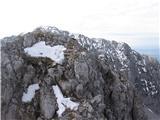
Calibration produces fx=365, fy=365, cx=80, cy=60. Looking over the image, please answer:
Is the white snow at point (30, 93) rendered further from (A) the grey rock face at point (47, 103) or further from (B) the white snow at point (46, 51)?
(B) the white snow at point (46, 51)

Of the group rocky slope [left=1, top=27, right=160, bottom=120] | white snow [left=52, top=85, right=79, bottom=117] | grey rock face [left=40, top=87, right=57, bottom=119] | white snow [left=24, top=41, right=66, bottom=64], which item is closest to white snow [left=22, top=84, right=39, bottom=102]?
rocky slope [left=1, top=27, right=160, bottom=120]

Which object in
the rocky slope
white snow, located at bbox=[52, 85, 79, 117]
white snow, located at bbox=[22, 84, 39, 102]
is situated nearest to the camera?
white snow, located at bbox=[52, 85, 79, 117]

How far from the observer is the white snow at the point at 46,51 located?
84750mm

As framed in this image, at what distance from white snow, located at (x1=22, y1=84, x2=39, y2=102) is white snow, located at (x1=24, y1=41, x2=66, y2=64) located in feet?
26.5

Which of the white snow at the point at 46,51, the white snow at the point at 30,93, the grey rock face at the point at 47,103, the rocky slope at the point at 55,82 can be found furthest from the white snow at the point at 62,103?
the white snow at the point at 46,51

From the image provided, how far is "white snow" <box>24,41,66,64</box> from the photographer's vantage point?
84750 mm

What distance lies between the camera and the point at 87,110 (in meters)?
74.2

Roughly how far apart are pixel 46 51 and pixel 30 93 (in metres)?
12.6

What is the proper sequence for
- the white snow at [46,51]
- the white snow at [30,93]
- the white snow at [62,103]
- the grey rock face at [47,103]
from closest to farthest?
the white snow at [62,103], the grey rock face at [47,103], the white snow at [30,93], the white snow at [46,51]

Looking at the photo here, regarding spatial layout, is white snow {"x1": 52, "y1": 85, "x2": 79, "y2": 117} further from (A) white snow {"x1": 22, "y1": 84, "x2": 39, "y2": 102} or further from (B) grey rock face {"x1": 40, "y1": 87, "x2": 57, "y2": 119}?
(A) white snow {"x1": 22, "y1": 84, "x2": 39, "y2": 102}

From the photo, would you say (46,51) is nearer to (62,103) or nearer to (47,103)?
(47,103)

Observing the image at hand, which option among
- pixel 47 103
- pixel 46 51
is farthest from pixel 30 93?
pixel 46 51

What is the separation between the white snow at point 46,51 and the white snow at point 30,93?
8.09 m

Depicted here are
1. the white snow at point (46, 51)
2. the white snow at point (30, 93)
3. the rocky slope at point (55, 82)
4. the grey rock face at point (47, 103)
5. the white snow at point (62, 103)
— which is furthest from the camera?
the white snow at point (46, 51)
